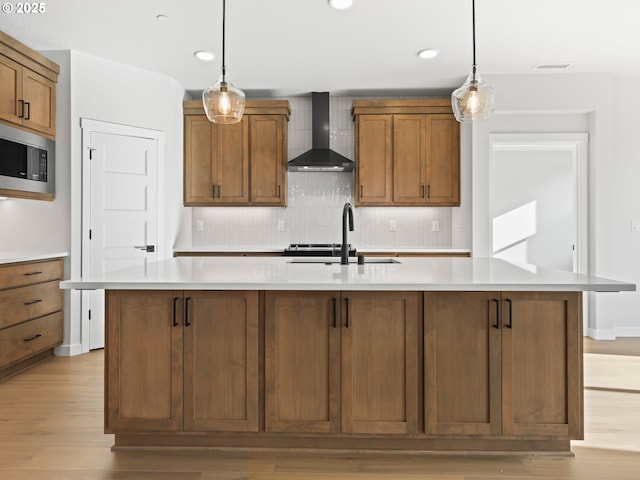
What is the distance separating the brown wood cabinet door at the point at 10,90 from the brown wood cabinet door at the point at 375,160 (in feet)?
9.85

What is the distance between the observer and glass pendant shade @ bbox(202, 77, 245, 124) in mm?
2580

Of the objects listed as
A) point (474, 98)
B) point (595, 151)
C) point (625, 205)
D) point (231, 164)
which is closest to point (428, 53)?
point (474, 98)

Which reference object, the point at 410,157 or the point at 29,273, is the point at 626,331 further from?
the point at 29,273

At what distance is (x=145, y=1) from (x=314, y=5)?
1.14 m

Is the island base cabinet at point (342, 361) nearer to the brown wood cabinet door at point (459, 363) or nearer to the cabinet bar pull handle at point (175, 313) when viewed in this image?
the brown wood cabinet door at point (459, 363)

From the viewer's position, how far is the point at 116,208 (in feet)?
14.2

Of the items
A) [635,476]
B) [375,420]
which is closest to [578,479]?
[635,476]

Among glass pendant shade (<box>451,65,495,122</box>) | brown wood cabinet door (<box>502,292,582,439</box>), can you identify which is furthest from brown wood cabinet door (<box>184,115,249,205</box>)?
brown wood cabinet door (<box>502,292,582,439</box>)

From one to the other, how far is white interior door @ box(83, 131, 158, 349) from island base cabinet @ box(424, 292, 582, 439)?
3.15 metres

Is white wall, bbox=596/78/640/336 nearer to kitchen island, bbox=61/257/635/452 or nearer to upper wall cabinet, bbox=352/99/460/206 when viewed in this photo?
upper wall cabinet, bbox=352/99/460/206

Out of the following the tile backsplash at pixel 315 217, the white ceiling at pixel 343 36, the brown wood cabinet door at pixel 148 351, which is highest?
the white ceiling at pixel 343 36

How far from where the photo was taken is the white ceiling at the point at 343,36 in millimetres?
3346

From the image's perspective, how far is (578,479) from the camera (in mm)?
2033

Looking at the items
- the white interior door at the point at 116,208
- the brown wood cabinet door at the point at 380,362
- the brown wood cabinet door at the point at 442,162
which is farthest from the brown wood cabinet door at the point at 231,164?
the brown wood cabinet door at the point at 380,362
